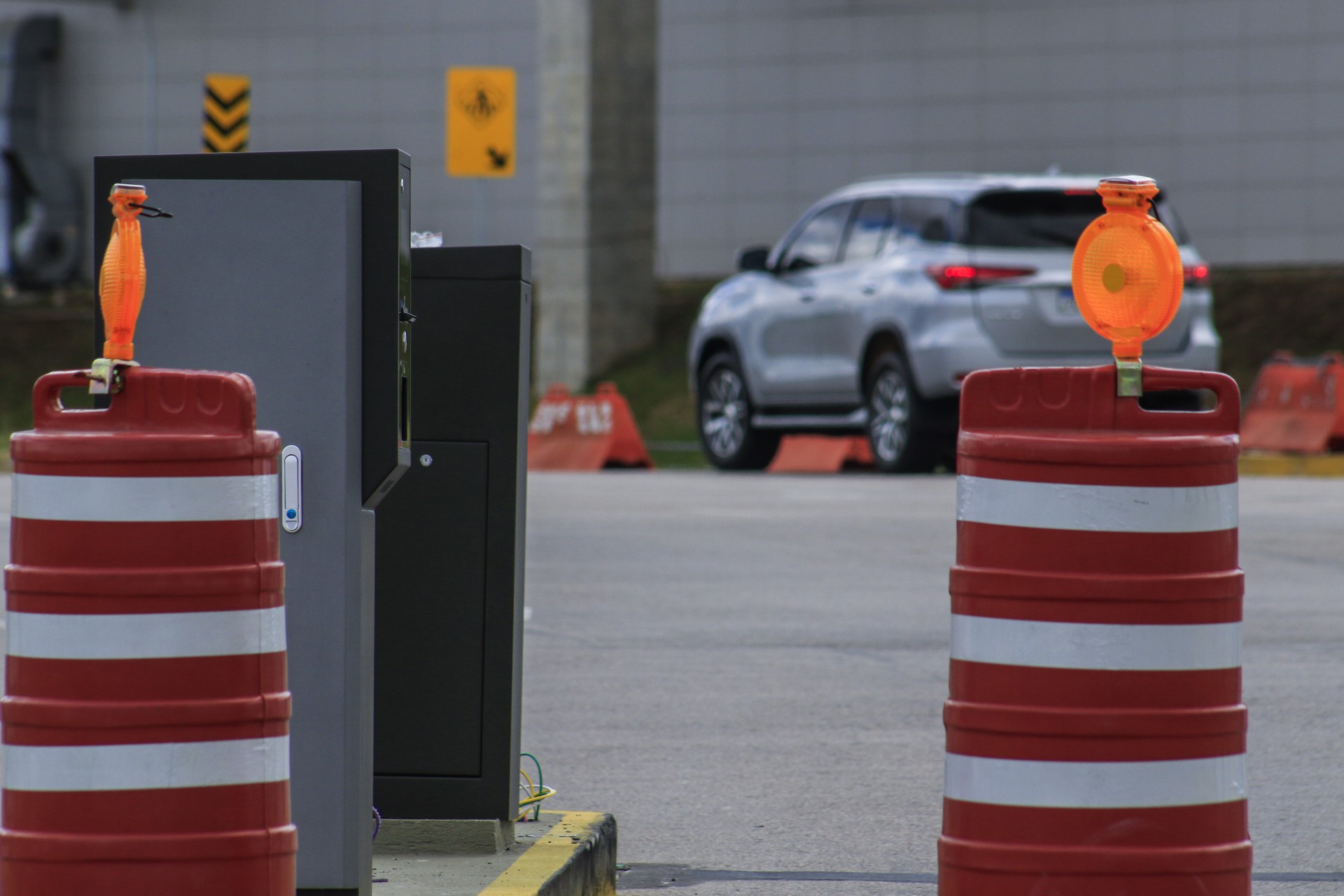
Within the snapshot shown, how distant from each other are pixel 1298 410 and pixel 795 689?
11.2 m

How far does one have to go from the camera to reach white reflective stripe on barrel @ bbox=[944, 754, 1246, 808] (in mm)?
3148

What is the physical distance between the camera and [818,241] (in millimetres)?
15164

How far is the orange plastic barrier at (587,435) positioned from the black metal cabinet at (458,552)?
13973 millimetres

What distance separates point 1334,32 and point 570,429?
16.1m

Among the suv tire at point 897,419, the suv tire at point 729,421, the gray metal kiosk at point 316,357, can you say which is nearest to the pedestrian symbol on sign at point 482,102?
the suv tire at point 729,421

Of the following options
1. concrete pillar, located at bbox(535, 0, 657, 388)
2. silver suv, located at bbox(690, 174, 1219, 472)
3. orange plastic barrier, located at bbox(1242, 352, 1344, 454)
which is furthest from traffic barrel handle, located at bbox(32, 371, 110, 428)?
concrete pillar, located at bbox(535, 0, 657, 388)

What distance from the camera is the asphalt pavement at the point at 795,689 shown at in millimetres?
4930

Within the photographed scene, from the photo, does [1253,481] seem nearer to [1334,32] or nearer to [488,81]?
[488,81]

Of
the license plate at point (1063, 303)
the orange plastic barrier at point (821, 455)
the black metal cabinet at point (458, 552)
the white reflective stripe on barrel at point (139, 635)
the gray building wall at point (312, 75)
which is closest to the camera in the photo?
the white reflective stripe on barrel at point (139, 635)

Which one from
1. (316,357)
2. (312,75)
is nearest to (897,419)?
(316,357)

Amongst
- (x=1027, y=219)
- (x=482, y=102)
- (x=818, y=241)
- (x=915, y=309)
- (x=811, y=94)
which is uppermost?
(x=811, y=94)

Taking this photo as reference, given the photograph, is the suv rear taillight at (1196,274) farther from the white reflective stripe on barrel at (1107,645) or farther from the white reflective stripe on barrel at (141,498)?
the white reflective stripe on barrel at (141,498)

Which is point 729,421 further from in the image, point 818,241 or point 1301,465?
point 1301,465

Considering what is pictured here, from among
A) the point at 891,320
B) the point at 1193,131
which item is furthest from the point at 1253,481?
the point at 1193,131
